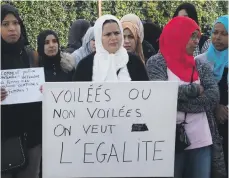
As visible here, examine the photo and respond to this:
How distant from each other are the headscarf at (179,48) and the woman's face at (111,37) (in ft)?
1.18

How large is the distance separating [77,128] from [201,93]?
95 centimetres

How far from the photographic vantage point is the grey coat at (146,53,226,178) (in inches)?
138

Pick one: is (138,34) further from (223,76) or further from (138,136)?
(138,136)

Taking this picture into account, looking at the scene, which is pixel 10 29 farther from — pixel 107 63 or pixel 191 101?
pixel 191 101

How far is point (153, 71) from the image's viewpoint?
3.59 metres

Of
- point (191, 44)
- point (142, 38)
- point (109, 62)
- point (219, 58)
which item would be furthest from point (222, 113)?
point (142, 38)

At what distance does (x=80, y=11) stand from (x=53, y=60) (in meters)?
6.51

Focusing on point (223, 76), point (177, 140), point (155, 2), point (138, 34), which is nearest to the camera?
point (177, 140)

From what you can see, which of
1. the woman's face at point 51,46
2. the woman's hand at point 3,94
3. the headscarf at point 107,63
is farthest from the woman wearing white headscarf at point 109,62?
the woman's face at point 51,46

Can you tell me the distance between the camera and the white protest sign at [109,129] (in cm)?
316

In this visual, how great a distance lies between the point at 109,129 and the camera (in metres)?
3.22

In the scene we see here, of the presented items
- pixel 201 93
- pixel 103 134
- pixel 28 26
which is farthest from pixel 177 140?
pixel 28 26

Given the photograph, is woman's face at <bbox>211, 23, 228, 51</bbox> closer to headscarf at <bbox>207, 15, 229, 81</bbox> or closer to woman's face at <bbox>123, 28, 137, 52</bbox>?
headscarf at <bbox>207, 15, 229, 81</bbox>

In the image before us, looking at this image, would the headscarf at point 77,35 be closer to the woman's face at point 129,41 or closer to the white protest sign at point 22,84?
the woman's face at point 129,41
